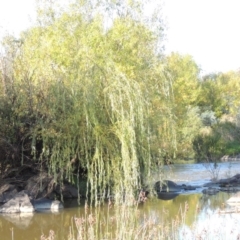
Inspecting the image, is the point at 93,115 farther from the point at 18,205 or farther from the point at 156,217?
the point at 18,205

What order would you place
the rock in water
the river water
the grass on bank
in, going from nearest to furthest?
the grass on bank
the river water
the rock in water

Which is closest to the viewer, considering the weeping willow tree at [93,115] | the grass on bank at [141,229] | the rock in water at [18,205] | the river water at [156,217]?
the grass on bank at [141,229]

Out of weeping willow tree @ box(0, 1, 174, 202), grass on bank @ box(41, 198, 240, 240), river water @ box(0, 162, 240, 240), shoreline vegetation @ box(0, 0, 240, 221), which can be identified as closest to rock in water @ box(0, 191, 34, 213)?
river water @ box(0, 162, 240, 240)

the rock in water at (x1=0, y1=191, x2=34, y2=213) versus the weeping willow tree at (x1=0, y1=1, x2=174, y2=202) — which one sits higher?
the weeping willow tree at (x1=0, y1=1, x2=174, y2=202)

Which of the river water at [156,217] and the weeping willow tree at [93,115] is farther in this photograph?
the weeping willow tree at [93,115]

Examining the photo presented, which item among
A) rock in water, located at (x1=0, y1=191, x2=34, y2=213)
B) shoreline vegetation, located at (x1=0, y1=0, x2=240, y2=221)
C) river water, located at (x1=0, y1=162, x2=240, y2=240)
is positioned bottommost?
river water, located at (x1=0, y1=162, x2=240, y2=240)

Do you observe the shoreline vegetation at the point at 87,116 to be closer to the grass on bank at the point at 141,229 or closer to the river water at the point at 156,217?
the river water at the point at 156,217

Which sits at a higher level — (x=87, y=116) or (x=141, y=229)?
(x=87, y=116)

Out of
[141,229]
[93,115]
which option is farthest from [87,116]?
[141,229]

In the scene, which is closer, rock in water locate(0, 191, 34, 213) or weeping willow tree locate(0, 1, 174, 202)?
weeping willow tree locate(0, 1, 174, 202)

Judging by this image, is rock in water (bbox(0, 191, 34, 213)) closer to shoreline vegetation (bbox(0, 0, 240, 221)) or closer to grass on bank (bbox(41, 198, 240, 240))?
shoreline vegetation (bbox(0, 0, 240, 221))

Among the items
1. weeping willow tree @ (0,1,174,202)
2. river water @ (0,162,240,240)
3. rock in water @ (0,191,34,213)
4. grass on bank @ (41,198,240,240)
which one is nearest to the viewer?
grass on bank @ (41,198,240,240)

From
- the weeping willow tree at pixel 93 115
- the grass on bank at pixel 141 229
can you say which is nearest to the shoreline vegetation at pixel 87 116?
the weeping willow tree at pixel 93 115

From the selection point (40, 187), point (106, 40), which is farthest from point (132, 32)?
point (40, 187)
